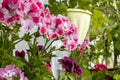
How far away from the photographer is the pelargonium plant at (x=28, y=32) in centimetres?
165

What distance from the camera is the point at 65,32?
6.08 feet

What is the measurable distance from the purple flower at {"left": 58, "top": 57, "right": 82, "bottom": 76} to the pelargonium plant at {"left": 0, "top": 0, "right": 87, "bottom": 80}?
0.34 m

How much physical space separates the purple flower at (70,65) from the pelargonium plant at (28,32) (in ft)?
1.11

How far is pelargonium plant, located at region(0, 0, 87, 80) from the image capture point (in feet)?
5.42

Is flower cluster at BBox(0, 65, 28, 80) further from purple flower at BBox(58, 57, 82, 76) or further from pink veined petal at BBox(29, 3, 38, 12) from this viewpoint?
purple flower at BBox(58, 57, 82, 76)

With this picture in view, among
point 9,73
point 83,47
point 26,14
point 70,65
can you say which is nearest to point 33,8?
point 26,14

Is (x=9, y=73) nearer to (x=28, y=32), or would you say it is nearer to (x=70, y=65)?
(x=28, y=32)

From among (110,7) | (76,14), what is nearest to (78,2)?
(76,14)

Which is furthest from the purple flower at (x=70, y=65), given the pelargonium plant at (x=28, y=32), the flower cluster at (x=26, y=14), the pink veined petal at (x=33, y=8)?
the pink veined petal at (x=33, y=8)

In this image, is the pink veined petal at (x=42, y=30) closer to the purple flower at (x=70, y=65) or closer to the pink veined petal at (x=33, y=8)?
the pink veined petal at (x=33, y=8)

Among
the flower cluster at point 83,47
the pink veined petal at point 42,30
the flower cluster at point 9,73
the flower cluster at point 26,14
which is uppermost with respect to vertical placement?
the flower cluster at point 26,14

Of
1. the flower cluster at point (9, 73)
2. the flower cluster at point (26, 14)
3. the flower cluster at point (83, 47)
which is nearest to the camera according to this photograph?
the flower cluster at point (9, 73)

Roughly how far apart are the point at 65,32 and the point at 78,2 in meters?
0.96

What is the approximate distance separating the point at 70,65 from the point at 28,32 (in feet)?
1.94
